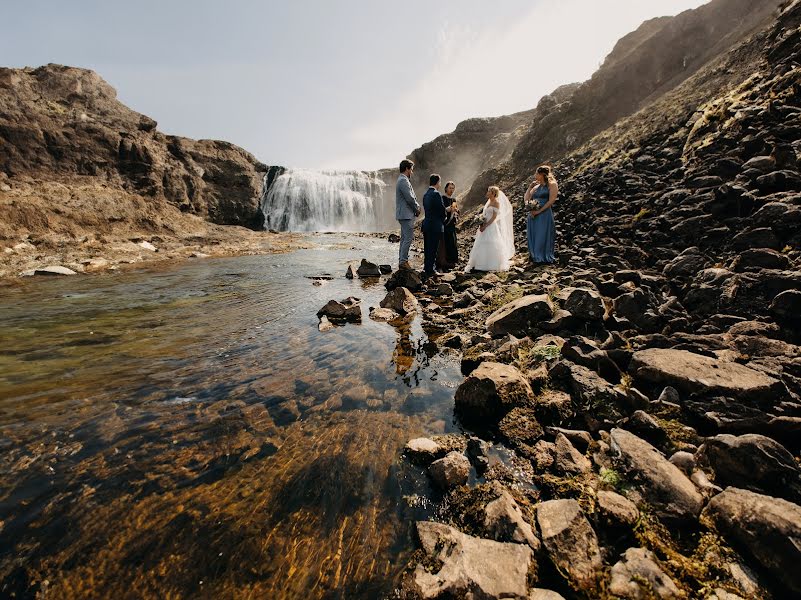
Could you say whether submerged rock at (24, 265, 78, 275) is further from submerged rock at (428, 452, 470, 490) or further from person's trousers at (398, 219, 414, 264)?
submerged rock at (428, 452, 470, 490)

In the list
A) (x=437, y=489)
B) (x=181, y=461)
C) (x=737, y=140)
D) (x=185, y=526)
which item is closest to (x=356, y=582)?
(x=437, y=489)

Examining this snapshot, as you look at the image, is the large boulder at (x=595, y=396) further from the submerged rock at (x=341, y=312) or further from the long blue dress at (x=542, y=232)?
the long blue dress at (x=542, y=232)

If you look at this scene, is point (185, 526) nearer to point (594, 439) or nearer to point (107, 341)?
point (594, 439)

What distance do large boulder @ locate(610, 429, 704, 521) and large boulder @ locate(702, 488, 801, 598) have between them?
0.14 meters

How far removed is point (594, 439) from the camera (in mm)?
3346

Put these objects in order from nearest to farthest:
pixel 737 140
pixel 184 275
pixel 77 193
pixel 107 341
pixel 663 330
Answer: pixel 663 330 → pixel 107 341 → pixel 737 140 → pixel 184 275 → pixel 77 193

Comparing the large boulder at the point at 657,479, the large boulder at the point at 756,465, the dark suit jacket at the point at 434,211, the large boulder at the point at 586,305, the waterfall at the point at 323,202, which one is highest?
the waterfall at the point at 323,202

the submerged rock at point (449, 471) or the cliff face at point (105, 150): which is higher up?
the cliff face at point (105, 150)

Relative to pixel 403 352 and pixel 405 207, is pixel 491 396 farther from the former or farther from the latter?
pixel 405 207

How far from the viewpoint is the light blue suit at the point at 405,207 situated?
10969mm

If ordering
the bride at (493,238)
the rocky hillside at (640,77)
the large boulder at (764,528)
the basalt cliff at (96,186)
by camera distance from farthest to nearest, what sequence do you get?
the rocky hillside at (640,77) → the basalt cliff at (96,186) → the bride at (493,238) → the large boulder at (764,528)

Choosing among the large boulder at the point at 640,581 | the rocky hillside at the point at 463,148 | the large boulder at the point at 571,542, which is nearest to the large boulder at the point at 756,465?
the large boulder at the point at 640,581

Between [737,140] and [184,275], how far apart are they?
20.0m

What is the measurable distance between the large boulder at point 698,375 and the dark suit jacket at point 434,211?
8.34m
